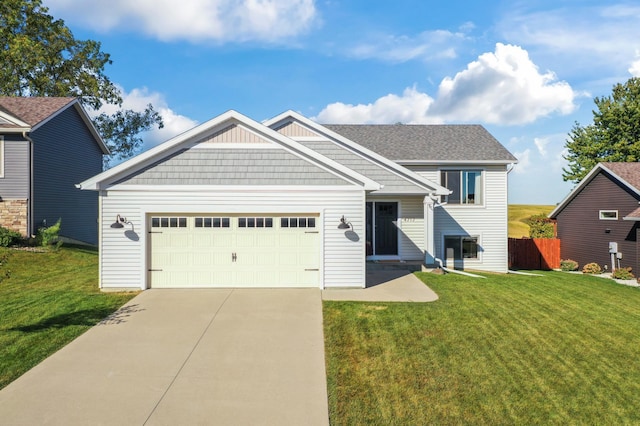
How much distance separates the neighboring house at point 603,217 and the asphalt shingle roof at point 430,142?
17.8 feet

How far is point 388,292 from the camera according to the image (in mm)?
11164

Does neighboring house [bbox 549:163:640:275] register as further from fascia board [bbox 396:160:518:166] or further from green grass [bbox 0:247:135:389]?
green grass [bbox 0:247:135:389]

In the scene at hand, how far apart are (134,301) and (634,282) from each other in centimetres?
1840

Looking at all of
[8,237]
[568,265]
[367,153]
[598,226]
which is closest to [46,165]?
[8,237]

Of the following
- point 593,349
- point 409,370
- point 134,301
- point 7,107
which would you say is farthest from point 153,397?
point 7,107

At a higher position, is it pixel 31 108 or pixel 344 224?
pixel 31 108

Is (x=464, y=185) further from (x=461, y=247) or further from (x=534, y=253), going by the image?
(x=534, y=253)

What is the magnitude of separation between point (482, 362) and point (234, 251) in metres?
7.22

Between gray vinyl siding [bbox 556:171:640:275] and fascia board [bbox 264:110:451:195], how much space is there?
9143 mm

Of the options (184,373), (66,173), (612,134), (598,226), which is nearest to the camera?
(184,373)

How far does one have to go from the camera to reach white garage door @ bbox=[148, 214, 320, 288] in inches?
449

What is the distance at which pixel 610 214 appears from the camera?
60.2 feet

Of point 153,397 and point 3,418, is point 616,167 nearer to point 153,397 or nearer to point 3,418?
point 153,397

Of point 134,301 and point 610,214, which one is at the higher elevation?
point 610,214
